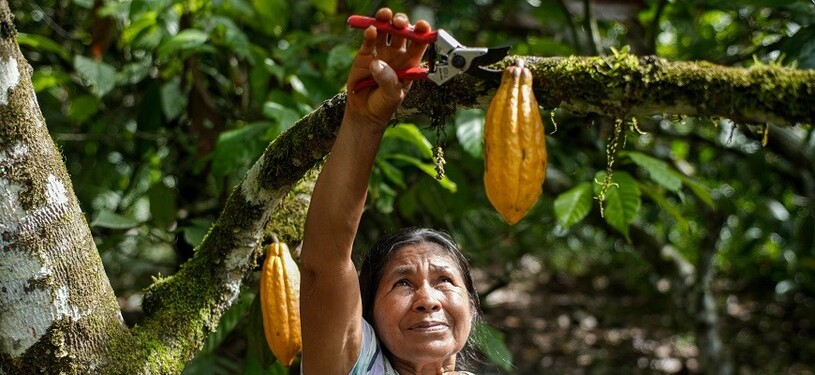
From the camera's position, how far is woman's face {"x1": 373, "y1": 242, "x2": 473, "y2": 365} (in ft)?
5.30

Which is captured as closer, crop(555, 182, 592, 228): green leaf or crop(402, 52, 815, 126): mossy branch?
crop(402, 52, 815, 126): mossy branch

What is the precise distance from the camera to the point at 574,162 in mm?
3162

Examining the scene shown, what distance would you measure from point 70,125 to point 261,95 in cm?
139

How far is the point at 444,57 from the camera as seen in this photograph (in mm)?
1138

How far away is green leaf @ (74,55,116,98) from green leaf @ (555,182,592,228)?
1393 mm

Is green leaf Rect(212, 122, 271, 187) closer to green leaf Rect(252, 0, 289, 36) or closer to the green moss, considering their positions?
the green moss

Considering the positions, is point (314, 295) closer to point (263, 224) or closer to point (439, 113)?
point (263, 224)

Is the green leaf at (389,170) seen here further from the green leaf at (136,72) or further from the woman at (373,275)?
the green leaf at (136,72)

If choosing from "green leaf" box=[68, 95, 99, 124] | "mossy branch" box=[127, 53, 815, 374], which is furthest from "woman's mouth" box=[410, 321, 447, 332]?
"green leaf" box=[68, 95, 99, 124]

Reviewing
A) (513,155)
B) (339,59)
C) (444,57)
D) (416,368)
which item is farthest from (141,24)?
(513,155)

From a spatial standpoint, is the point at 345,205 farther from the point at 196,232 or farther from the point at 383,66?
the point at 196,232

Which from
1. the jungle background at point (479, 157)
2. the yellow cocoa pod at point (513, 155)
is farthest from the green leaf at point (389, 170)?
the yellow cocoa pod at point (513, 155)

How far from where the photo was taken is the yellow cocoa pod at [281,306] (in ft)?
5.37

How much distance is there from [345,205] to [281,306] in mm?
473
